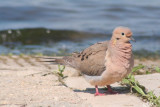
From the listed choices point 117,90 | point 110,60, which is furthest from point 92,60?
point 117,90

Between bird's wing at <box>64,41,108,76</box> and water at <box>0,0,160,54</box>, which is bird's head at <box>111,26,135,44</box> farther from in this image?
water at <box>0,0,160,54</box>

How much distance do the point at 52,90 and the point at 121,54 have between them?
3.07 ft

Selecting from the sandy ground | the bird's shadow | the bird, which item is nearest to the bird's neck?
the bird

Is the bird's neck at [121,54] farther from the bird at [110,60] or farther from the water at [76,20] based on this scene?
the water at [76,20]

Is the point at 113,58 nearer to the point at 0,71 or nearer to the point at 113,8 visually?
the point at 0,71

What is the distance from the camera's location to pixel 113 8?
15.8 meters

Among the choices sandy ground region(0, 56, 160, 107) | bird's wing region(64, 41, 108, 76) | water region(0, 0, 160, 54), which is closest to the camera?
sandy ground region(0, 56, 160, 107)

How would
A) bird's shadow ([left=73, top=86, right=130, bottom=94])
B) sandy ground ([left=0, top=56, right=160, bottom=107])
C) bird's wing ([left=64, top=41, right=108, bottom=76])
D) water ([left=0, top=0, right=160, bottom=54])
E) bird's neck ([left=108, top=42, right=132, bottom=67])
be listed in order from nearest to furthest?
sandy ground ([left=0, top=56, right=160, bottom=107]), bird's neck ([left=108, top=42, right=132, bottom=67]), bird's wing ([left=64, top=41, right=108, bottom=76]), bird's shadow ([left=73, top=86, right=130, bottom=94]), water ([left=0, top=0, right=160, bottom=54])

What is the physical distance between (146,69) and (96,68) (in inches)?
65.5

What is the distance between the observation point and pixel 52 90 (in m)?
4.80

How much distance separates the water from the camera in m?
11.6

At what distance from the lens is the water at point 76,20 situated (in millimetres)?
11602

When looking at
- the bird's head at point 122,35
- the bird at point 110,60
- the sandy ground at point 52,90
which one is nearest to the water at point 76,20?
the sandy ground at point 52,90

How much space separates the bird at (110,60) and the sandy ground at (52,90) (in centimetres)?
23
